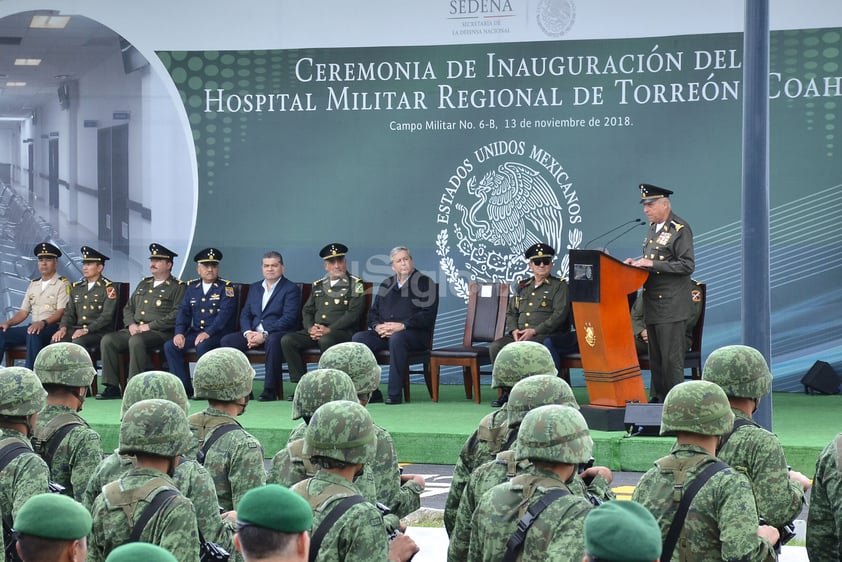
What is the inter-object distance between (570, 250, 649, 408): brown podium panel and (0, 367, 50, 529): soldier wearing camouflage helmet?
4.09 meters

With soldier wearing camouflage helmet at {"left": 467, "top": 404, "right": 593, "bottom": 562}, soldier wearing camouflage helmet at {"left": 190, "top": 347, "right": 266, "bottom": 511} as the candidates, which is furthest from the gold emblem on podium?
soldier wearing camouflage helmet at {"left": 467, "top": 404, "right": 593, "bottom": 562}

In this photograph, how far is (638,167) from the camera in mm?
10594

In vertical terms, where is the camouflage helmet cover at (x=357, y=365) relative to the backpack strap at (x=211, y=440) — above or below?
above

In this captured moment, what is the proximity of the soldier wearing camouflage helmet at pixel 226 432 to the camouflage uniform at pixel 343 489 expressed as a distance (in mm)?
857

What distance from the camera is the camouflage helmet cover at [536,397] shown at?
411cm

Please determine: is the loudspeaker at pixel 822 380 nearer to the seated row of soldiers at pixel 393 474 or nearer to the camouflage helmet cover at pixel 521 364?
the camouflage helmet cover at pixel 521 364

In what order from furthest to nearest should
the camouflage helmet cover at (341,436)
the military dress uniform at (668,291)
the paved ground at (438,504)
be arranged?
the military dress uniform at (668,291)
the paved ground at (438,504)
the camouflage helmet cover at (341,436)

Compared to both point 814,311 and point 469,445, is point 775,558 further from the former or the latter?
point 814,311

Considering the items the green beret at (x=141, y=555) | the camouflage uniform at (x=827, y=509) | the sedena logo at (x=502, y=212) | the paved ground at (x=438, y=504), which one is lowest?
the paved ground at (x=438, y=504)

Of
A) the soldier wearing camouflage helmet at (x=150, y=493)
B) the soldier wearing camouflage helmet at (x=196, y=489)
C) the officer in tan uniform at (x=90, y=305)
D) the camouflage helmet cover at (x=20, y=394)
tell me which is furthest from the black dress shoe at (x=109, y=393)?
the soldier wearing camouflage helmet at (x=150, y=493)

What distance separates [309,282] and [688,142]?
136 inches

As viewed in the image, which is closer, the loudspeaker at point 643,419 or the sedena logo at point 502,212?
the loudspeaker at point 643,419

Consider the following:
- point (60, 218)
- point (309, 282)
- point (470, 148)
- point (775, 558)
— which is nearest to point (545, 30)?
point (470, 148)

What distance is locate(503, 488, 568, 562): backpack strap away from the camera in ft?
10.7
